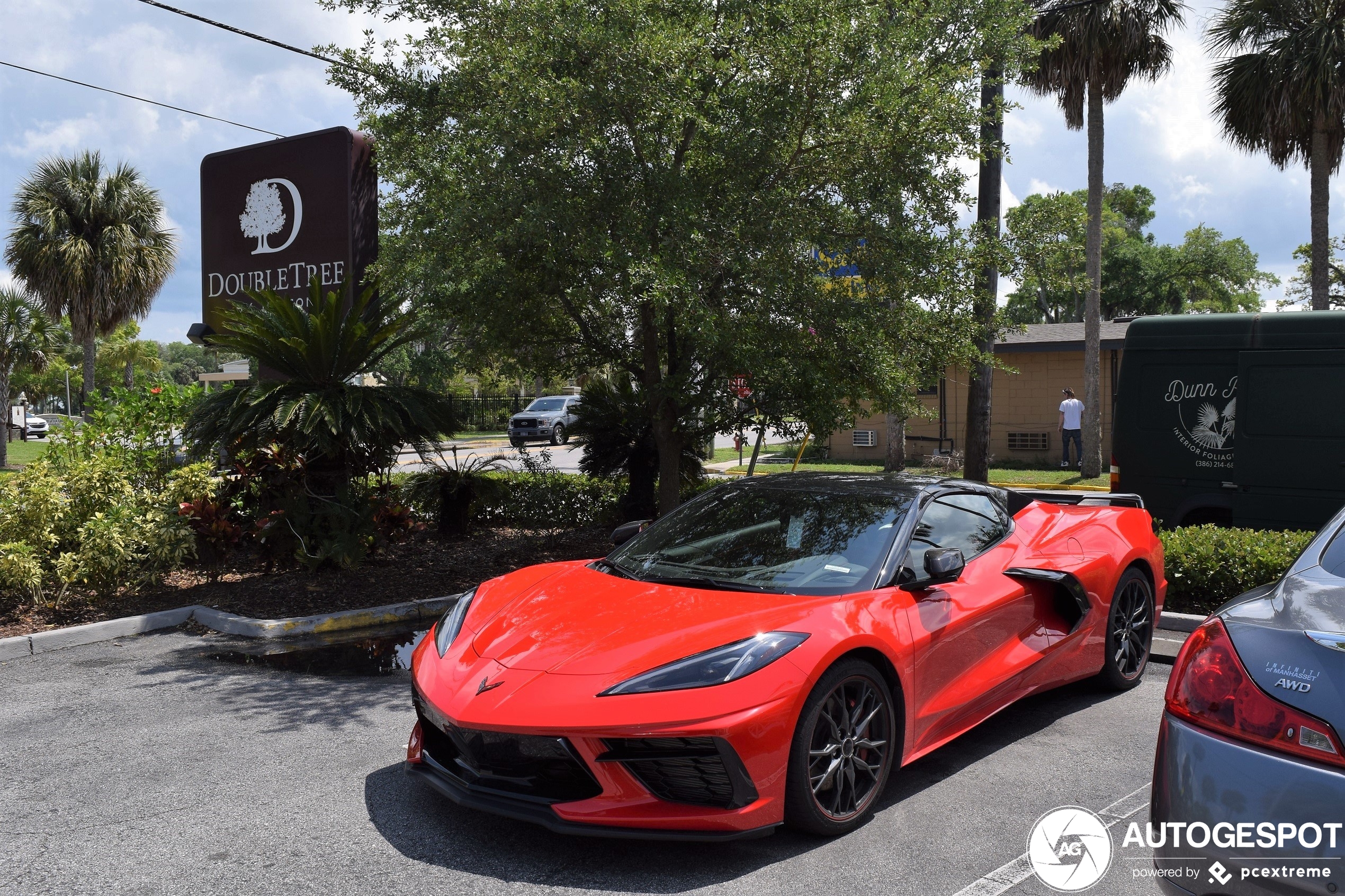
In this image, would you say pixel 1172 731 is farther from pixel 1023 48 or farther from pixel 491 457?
pixel 491 457

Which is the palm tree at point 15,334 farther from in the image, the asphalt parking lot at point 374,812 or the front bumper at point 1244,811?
the front bumper at point 1244,811

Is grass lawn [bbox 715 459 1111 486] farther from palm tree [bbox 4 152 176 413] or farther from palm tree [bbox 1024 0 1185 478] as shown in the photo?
palm tree [bbox 4 152 176 413]

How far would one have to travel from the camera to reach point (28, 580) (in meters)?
7.44

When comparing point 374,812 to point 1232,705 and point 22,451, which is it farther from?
point 22,451

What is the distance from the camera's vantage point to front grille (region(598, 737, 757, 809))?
11.2 feet

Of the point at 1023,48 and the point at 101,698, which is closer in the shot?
the point at 101,698

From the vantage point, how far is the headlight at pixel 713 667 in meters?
3.50

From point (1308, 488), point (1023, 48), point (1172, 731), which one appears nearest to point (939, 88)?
point (1023, 48)

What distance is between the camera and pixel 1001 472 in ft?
67.4

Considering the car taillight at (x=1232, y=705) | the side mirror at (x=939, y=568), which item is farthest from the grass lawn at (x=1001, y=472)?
the car taillight at (x=1232, y=705)

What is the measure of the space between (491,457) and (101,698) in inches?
265

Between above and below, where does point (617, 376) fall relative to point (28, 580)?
above

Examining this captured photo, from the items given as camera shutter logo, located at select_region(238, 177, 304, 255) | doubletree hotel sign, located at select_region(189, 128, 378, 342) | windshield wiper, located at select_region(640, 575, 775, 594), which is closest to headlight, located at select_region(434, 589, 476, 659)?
windshield wiper, located at select_region(640, 575, 775, 594)

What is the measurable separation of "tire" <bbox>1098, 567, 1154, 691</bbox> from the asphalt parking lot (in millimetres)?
133
